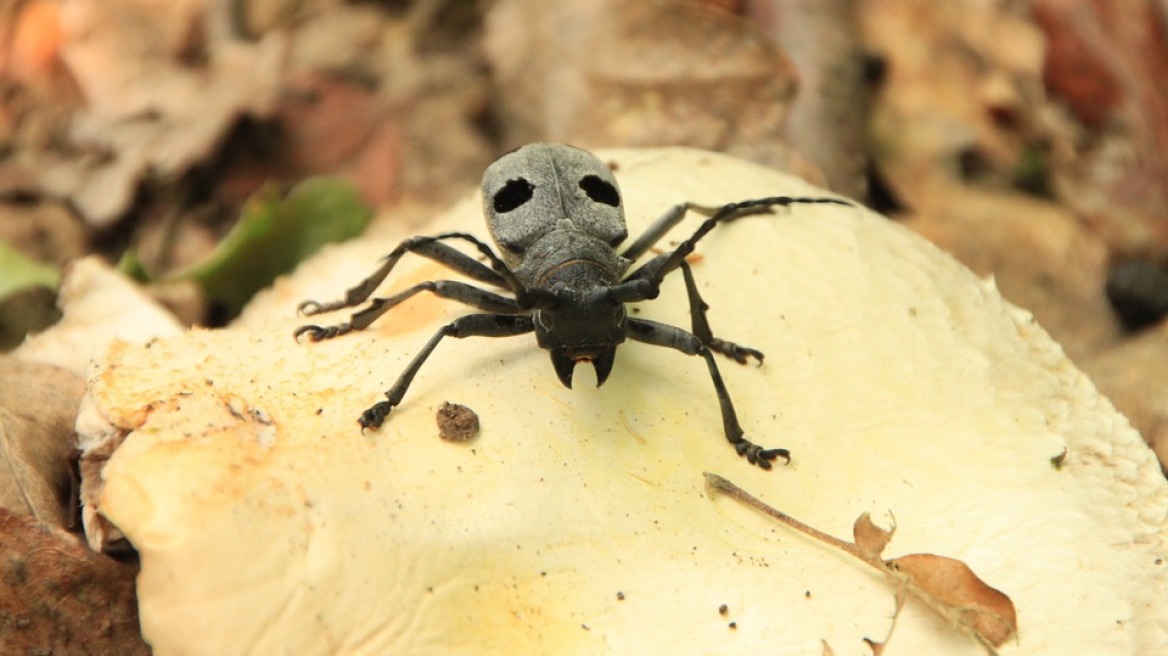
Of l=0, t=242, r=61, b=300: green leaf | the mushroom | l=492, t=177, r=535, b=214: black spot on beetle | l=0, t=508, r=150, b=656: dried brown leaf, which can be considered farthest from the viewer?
l=0, t=242, r=61, b=300: green leaf

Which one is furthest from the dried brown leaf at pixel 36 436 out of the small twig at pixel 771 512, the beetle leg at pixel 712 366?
the small twig at pixel 771 512

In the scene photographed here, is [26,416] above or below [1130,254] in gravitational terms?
below

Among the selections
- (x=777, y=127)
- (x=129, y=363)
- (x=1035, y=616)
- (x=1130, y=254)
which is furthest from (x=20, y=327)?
(x=1130, y=254)

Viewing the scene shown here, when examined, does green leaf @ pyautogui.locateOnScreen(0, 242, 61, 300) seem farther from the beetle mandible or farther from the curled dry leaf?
the curled dry leaf

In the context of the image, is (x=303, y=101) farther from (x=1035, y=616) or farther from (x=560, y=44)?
(x=1035, y=616)

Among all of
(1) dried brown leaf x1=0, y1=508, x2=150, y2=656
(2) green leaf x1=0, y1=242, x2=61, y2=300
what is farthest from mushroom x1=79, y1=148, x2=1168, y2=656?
(2) green leaf x1=0, y1=242, x2=61, y2=300

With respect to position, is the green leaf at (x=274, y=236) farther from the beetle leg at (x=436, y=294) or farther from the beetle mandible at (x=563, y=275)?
the beetle leg at (x=436, y=294)

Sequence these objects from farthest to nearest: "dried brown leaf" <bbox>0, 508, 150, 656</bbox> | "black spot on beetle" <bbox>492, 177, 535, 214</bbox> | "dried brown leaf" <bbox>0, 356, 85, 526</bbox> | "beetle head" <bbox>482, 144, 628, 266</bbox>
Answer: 1. "black spot on beetle" <bbox>492, 177, 535, 214</bbox>
2. "beetle head" <bbox>482, 144, 628, 266</bbox>
3. "dried brown leaf" <bbox>0, 356, 85, 526</bbox>
4. "dried brown leaf" <bbox>0, 508, 150, 656</bbox>
